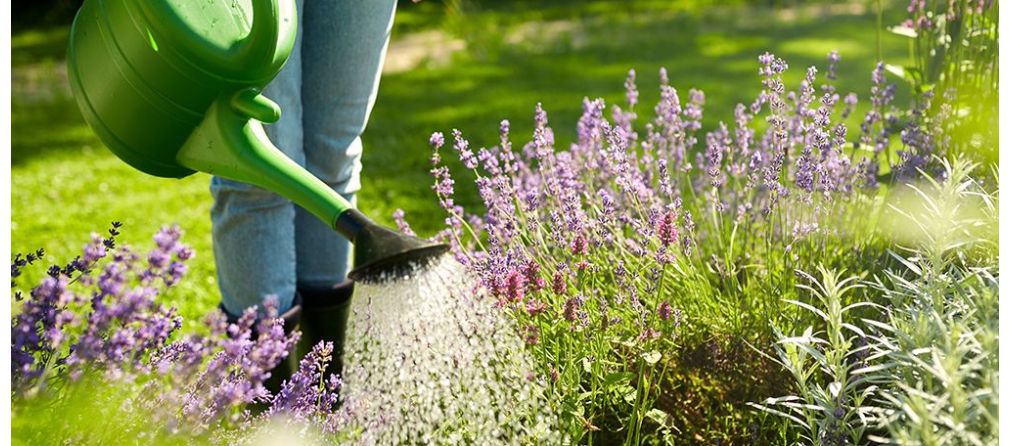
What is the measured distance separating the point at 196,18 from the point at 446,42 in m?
5.84

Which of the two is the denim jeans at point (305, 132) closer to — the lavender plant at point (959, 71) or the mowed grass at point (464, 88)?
the mowed grass at point (464, 88)

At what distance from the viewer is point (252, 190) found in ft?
7.56

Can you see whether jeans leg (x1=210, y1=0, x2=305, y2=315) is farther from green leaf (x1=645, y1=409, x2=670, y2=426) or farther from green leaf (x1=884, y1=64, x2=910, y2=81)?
green leaf (x1=884, y1=64, x2=910, y2=81)

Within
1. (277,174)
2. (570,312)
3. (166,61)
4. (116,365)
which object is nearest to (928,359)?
(570,312)

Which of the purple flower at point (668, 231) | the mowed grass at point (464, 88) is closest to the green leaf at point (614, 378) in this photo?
the purple flower at point (668, 231)

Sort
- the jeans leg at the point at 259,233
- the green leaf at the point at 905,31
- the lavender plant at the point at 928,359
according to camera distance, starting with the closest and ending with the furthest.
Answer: the lavender plant at the point at 928,359, the jeans leg at the point at 259,233, the green leaf at the point at 905,31

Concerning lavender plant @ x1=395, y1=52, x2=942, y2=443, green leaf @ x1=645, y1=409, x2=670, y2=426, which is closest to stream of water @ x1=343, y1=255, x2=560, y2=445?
lavender plant @ x1=395, y1=52, x2=942, y2=443

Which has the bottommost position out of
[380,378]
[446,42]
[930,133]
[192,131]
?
[446,42]

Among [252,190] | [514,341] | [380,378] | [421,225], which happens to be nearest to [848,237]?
[514,341]

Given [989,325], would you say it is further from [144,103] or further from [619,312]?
[144,103]

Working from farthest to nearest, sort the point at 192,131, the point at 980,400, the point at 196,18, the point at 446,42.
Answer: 1. the point at 446,42
2. the point at 192,131
3. the point at 196,18
4. the point at 980,400

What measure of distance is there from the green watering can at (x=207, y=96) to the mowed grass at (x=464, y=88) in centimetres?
118

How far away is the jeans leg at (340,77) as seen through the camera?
2.30 metres

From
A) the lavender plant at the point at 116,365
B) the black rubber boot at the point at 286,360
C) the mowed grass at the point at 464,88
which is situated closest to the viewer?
the lavender plant at the point at 116,365
